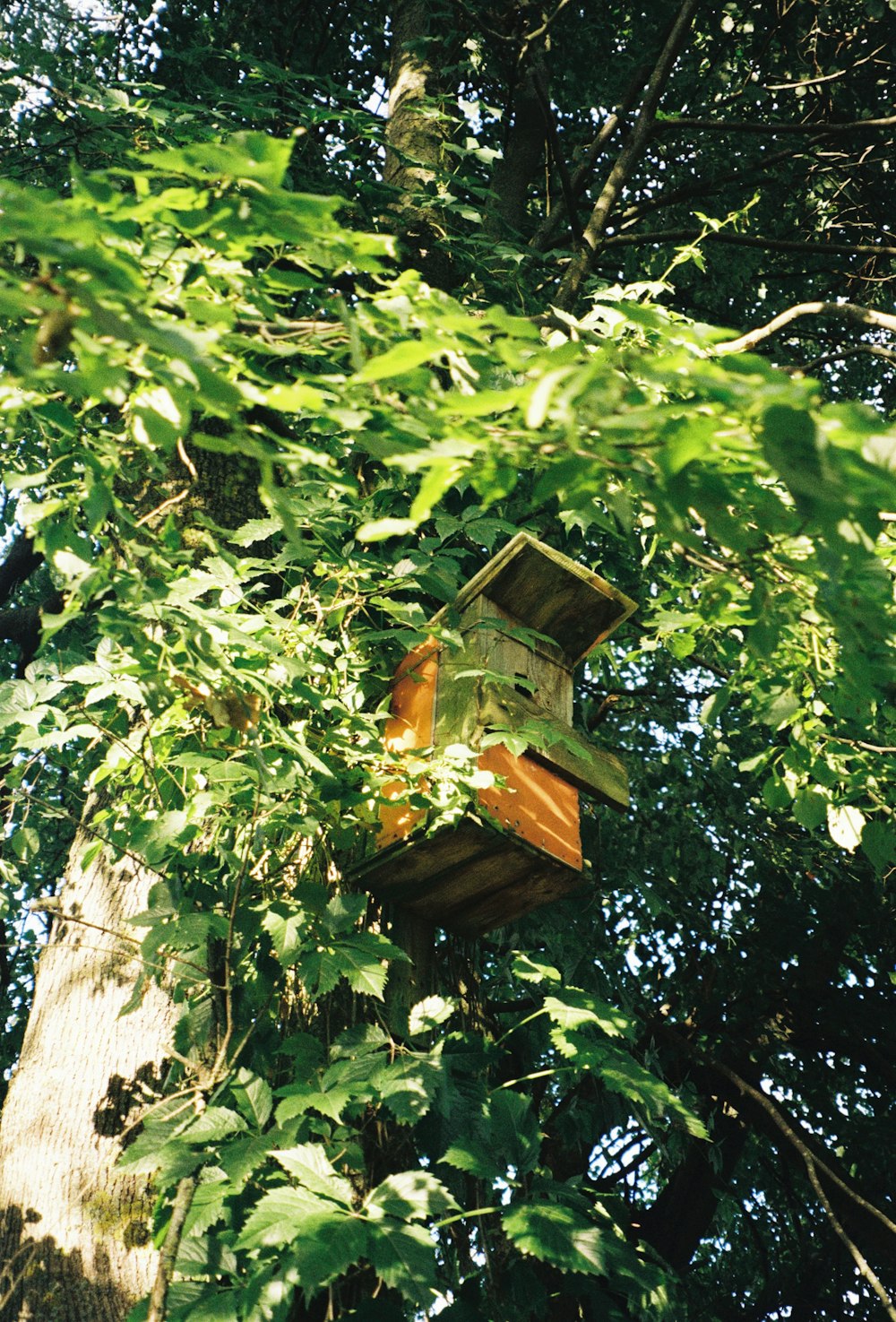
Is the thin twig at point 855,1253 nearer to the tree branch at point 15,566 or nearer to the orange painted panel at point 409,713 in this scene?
the orange painted panel at point 409,713

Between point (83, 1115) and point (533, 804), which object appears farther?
point (533, 804)

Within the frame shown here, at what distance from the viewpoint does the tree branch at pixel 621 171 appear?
3.47m

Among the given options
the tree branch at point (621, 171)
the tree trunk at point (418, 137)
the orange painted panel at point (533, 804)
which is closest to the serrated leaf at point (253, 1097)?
the orange painted panel at point (533, 804)

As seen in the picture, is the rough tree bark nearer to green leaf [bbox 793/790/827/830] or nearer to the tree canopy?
the tree canopy

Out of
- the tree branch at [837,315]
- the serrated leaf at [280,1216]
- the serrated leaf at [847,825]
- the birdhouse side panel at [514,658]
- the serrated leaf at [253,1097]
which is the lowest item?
the serrated leaf at [280,1216]

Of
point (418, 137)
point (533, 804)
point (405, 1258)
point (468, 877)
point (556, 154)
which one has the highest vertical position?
point (418, 137)

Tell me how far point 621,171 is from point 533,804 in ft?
7.68

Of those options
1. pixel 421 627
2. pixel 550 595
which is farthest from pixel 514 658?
pixel 421 627

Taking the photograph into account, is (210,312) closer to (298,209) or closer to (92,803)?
(298,209)

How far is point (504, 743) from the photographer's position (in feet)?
7.74

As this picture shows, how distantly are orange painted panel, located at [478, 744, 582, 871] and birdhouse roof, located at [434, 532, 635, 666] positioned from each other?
0.36 m

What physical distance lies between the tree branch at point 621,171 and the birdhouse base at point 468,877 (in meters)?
1.84

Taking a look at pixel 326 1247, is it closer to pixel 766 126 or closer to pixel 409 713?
pixel 409 713

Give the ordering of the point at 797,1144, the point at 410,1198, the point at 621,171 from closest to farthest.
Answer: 1. the point at 410,1198
2. the point at 797,1144
3. the point at 621,171
